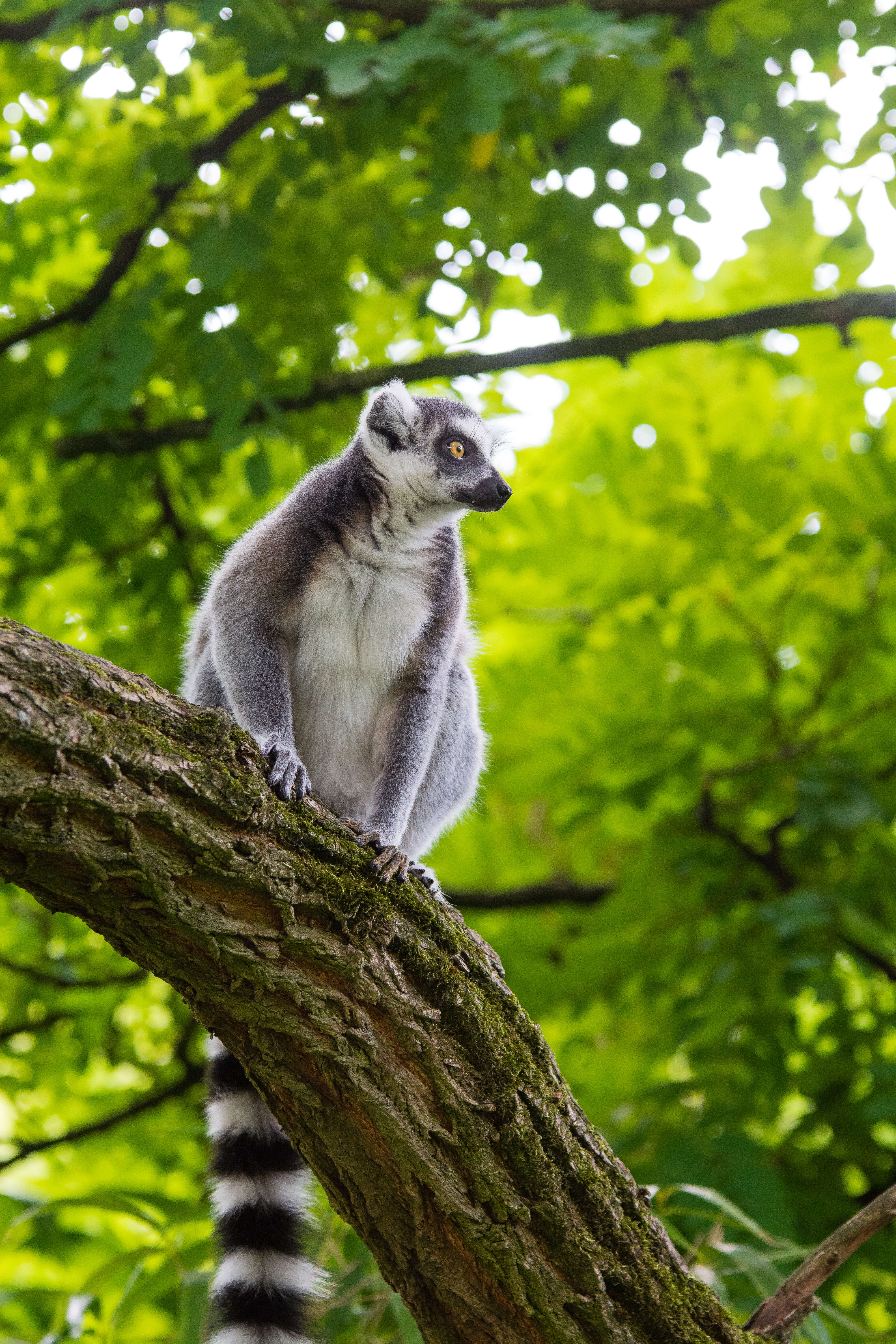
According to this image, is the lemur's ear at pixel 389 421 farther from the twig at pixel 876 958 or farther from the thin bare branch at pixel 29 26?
the twig at pixel 876 958

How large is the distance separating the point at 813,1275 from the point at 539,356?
3729 millimetres

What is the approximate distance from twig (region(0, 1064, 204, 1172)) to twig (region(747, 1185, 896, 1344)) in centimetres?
331

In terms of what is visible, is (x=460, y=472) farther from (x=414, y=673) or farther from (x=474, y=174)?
(x=474, y=174)

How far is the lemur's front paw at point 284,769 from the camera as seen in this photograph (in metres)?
2.50

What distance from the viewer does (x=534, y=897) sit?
Result: 5.75 m

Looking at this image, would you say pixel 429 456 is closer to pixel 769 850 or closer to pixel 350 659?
pixel 350 659

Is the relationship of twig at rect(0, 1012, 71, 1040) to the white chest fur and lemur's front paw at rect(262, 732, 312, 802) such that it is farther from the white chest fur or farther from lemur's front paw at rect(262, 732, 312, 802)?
lemur's front paw at rect(262, 732, 312, 802)

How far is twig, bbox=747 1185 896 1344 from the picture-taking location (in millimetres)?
2326

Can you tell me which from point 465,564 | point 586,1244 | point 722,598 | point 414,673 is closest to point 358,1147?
point 586,1244

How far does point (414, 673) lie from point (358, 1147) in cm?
161

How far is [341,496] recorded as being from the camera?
356cm

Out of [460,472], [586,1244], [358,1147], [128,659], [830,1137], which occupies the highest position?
[460,472]

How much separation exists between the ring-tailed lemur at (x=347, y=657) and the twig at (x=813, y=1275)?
1.12 m

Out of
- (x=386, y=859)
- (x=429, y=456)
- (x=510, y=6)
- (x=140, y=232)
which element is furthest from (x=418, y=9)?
(x=386, y=859)
